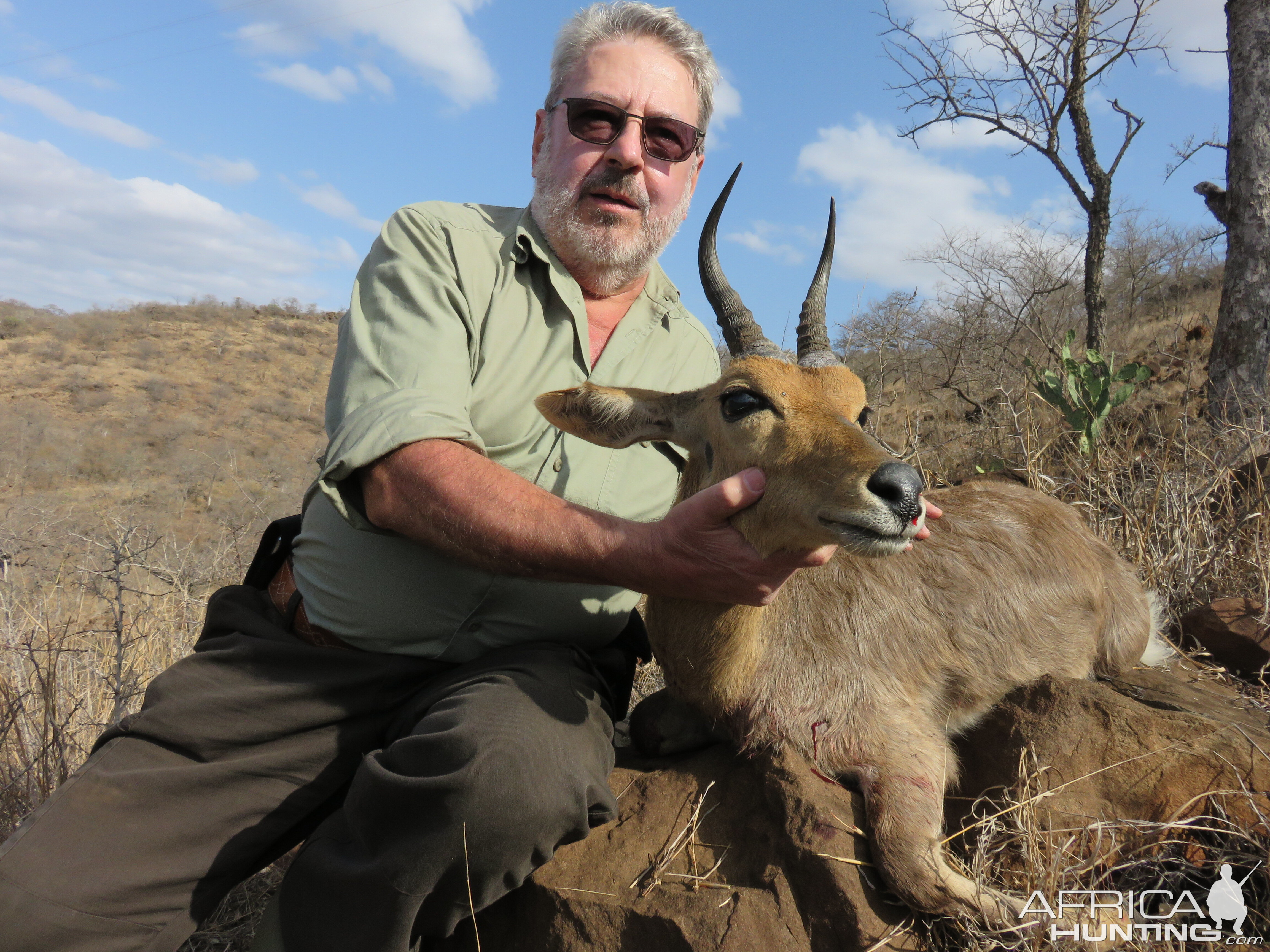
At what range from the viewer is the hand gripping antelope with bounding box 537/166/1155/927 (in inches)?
118

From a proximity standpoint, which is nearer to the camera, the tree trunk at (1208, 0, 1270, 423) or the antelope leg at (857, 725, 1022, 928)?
the antelope leg at (857, 725, 1022, 928)

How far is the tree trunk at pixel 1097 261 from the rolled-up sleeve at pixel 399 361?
10.5 meters

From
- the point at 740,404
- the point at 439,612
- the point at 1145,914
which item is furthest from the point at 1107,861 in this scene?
the point at 439,612

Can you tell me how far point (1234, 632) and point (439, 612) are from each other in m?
4.47

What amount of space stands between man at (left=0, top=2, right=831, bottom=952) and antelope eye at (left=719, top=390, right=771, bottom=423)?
0.55 metres

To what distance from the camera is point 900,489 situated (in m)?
2.61

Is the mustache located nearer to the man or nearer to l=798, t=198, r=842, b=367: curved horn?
the man

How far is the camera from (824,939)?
300 cm

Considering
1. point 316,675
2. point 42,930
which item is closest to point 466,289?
point 316,675

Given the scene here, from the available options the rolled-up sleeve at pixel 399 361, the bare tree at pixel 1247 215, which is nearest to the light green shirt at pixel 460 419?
the rolled-up sleeve at pixel 399 361

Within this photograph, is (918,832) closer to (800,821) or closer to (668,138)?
(800,821)

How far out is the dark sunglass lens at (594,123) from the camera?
178 inches

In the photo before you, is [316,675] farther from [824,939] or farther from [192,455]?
[192,455]

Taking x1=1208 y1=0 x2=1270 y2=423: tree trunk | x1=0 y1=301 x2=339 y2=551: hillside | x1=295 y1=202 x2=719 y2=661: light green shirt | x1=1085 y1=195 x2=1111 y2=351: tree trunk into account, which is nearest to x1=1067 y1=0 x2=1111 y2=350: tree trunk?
x1=1085 y1=195 x2=1111 y2=351: tree trunk
